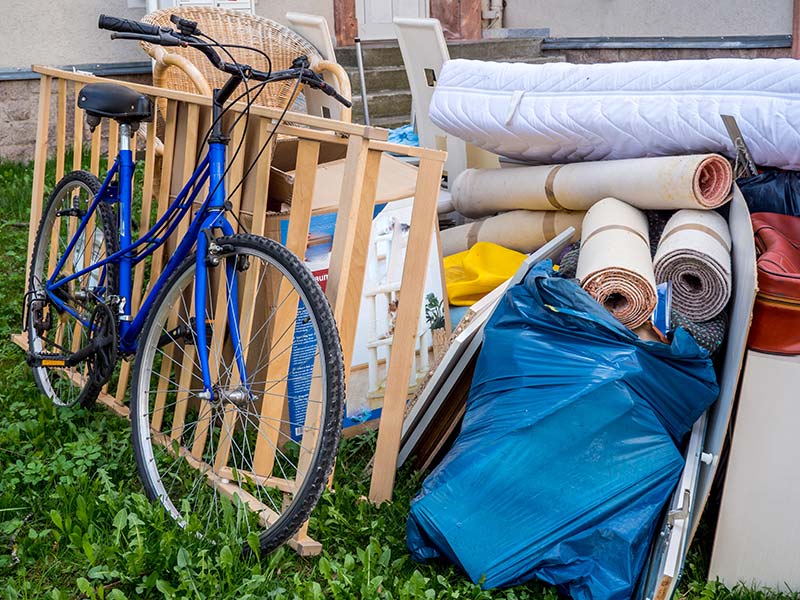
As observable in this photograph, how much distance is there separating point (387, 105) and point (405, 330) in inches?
197

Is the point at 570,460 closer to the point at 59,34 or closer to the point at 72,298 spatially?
the point at 72,298

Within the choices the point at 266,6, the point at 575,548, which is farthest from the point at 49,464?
the point at 266,6

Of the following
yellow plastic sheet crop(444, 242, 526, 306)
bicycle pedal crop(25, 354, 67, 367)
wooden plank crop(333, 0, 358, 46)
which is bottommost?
bicycle pedal crop(25, 354, 67, 367)

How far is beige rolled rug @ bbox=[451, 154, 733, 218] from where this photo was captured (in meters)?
3.20

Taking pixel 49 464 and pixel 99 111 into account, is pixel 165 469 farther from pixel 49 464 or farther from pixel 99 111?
pixel 99 111

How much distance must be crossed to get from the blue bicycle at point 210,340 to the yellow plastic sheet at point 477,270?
712 millimetres

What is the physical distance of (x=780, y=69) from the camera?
3.27 m

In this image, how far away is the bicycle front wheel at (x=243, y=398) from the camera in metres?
2.42

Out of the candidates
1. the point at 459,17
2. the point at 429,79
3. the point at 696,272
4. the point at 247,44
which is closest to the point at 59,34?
the point at 247,44

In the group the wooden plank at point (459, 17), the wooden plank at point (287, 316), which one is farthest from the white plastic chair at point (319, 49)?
the wooden plank at point (459, 17)

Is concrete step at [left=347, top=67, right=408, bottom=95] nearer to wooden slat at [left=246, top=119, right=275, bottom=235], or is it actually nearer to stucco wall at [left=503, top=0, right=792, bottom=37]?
stucco wall at [left=503, top=0, right=792, bottom=37]

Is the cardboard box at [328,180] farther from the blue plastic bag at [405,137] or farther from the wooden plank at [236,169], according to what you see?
the blue plastic bag at [405,137]

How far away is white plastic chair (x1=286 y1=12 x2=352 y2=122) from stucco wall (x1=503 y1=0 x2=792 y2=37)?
12.8ft

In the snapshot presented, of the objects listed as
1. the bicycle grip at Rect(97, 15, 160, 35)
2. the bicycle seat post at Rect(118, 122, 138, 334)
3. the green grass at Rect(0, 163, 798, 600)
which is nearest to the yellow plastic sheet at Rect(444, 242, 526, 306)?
the green grass at Rect(0, 163, 798, 600)
